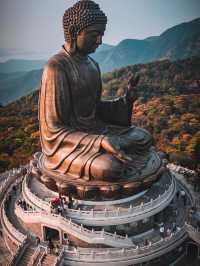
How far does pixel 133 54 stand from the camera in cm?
5609

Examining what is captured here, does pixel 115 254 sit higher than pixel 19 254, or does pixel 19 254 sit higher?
pixel 115 254

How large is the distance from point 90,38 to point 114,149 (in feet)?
13.2

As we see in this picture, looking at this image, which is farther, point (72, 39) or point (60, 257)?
point (72, 39)

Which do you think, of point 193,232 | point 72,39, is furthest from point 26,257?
point 72,39

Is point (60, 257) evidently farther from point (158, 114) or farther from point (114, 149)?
point (158, 114)

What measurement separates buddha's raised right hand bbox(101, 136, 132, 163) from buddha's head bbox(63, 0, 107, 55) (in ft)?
11.7

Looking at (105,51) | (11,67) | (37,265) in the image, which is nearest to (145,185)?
(37,265)

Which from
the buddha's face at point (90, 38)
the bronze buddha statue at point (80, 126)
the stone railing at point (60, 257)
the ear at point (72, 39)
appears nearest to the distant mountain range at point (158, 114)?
the bronze buddha statue at point (80, 126)

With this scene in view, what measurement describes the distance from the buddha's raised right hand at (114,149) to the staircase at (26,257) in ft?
13.1

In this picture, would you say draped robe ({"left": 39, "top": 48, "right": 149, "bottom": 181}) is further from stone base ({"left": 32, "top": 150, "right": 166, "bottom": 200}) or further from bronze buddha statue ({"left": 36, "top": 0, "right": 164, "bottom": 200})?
stone base ({"left": 32, "top": 150, "right": 166, "bottom": 200})

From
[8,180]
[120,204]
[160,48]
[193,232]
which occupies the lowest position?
[160,48]

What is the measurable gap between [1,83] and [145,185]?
34.7 metres


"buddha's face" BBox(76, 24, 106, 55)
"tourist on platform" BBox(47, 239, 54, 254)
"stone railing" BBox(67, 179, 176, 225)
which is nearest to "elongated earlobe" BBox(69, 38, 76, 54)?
"buddha's face" BBox(76, 24, 106, 55)

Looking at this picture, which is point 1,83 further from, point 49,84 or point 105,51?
point 49,84
